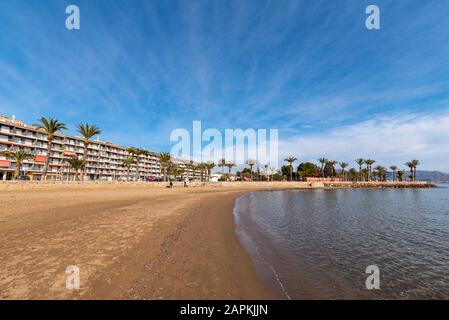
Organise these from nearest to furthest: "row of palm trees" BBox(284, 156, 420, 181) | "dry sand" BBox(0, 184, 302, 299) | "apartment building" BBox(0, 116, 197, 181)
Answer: "dry sand" BBox(0, 184, 302, 299)
"apartment building" BBox(0, 116, 197, 181)
"row of palm trees" BBox(284, 156, 420, 181)

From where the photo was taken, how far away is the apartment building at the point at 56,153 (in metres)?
64.0

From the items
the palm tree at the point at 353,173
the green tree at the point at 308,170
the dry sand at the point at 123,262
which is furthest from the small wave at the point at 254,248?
the palm tree at the point at 353,173

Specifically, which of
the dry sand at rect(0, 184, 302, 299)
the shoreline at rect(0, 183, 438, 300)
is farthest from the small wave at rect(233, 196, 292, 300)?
the dry sand at rect(0, 184, 302, 299)

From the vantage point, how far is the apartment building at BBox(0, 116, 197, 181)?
64.0m

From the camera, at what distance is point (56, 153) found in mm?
79938

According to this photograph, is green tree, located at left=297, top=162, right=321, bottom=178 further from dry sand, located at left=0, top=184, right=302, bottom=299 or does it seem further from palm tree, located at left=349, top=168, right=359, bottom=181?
dry sand, located at left=0, top=184, right=302, bottom=299

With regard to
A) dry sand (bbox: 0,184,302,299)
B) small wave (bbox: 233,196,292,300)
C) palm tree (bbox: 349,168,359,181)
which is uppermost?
palm tree (bbox: 349,168,359,181)

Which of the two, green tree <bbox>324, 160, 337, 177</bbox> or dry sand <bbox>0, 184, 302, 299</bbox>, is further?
green tree <bbox>324, 160, 337, 177</bbox>

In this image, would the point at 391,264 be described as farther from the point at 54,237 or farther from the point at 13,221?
the point at 13,221

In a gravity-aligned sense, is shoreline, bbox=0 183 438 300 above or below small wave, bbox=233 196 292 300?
above

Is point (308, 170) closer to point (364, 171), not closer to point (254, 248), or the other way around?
point (364, 171)

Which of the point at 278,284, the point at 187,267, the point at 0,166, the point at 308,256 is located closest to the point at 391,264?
the point at 308,256
